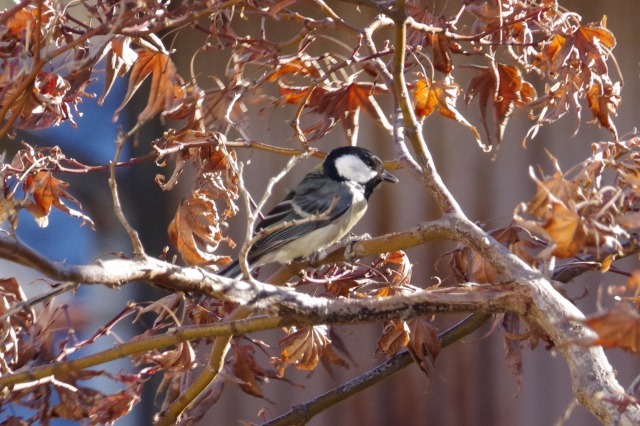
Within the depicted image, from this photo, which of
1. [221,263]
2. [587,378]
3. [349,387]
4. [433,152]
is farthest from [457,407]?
[587,378]

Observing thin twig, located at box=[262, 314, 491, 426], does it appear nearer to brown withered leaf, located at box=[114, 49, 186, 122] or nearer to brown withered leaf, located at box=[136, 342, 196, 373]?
brown withered leaf, located at box=[136, 342, 196, 373]

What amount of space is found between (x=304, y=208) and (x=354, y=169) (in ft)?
0.76

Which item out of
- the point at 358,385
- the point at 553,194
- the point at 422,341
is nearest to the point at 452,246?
the point at 358,385

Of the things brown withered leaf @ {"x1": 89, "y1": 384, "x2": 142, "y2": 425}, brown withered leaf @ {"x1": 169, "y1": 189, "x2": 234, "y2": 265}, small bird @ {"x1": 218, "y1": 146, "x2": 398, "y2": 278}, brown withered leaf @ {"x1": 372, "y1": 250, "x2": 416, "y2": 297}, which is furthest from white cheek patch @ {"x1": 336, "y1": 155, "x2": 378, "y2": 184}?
brown withered leaf @ {"x1": 89, "y1": 384, "x2": 142, "y2": 425}

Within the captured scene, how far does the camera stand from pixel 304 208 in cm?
265

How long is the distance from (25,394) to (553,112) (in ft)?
3.57

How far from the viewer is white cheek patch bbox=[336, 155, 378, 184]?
106 inches

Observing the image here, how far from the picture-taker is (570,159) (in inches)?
115

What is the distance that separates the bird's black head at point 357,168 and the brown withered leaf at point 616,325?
180 cm

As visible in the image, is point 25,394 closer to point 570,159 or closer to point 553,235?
point 553,235

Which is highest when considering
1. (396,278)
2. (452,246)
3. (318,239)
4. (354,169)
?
(396,278)

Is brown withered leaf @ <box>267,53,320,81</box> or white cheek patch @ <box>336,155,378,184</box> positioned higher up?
brown withered leaf @ <box>267,53,320,81</box>

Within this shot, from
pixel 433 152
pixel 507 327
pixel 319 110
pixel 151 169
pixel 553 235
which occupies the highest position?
pixel 553 235

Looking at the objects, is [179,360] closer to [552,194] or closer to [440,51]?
[440,51]
